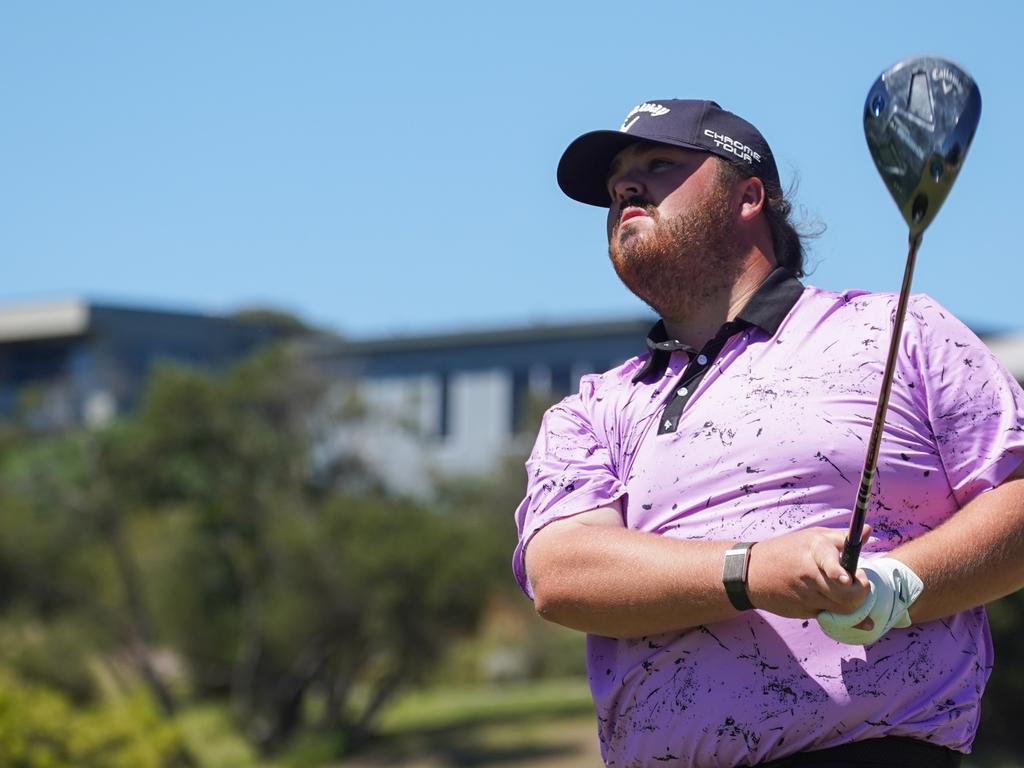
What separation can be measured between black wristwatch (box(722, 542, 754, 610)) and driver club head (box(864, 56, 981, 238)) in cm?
57

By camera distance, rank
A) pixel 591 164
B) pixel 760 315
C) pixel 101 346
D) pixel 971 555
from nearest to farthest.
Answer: pixel 971 555
pixel 760 315
pixel 591 164
pixel 101 346

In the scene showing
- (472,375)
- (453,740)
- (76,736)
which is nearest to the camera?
(76,736)

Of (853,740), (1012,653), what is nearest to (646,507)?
(853,740)

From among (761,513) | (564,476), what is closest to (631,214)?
(564,476)

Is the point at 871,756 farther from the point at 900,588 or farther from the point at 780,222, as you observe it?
the point at 780,222

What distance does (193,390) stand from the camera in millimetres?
28562

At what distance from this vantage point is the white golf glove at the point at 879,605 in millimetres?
2230

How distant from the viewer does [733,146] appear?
9.53 feet

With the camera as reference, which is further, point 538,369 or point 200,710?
point 538,369

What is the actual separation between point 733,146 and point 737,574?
0.91 m

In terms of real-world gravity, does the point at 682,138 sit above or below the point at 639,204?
above

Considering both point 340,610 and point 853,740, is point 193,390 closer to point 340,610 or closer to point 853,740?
point 340,610

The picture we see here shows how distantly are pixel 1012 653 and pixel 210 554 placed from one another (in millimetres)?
15411

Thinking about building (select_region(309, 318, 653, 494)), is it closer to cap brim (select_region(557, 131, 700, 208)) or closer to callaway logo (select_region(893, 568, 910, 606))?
cap brim (select_region(557, 131, 700, 208))
